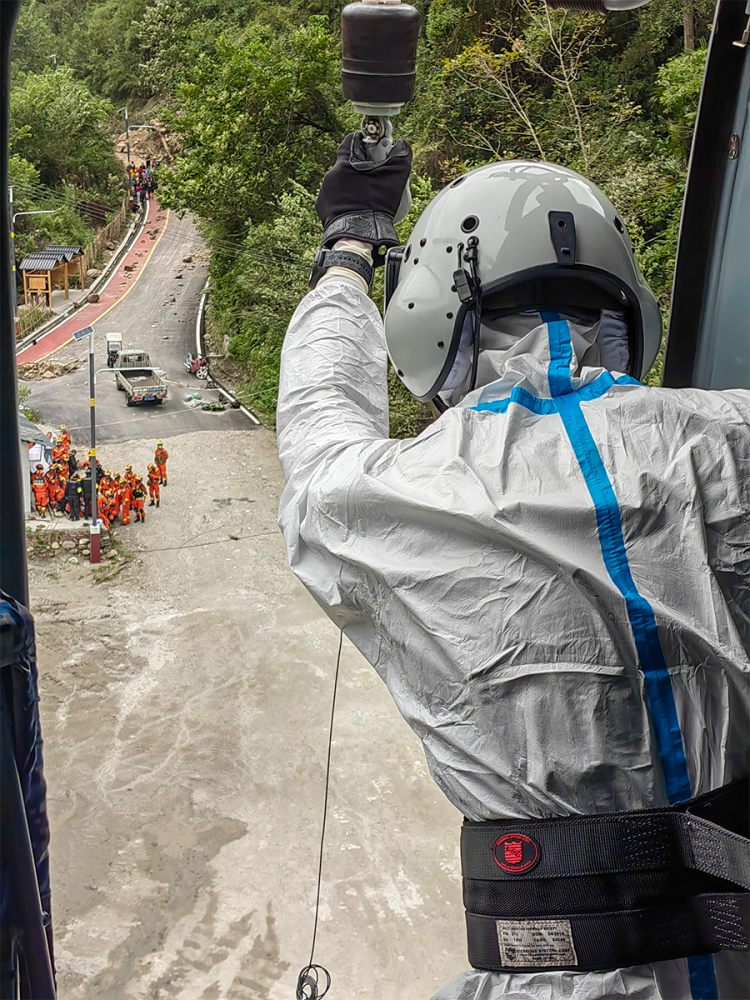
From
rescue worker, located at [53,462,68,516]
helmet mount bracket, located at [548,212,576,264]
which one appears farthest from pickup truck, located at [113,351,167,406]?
helmet mount bracket, located at [548,212,576,264]

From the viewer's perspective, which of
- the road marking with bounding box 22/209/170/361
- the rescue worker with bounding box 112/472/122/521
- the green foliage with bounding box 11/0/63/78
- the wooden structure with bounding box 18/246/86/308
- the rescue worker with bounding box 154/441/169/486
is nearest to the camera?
the rescue worker with bounding box 112/472/122/521

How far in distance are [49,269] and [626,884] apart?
735 inches

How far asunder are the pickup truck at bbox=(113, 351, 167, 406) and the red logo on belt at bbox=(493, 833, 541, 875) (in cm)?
1440

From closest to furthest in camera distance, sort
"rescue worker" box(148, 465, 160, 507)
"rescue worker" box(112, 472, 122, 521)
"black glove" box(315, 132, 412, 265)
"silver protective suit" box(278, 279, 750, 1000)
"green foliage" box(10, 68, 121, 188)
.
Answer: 1. "silver protective suit" box(278, 279, 750, 1000)
2. "black glove" box(315, 132, 412, 265)
3. "rescue worker" box(112, 472, 122, 521)
4. "rescue worker" box(148, 465, 160, 507)
5. "green foliage" box(10, 68, 121, 188)

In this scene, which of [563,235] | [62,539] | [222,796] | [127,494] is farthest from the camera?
[127,494]

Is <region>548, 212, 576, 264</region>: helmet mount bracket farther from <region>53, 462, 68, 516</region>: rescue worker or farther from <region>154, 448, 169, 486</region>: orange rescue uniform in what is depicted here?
→ <region>154, 448, 169, 486</region>: orange rescue uniform

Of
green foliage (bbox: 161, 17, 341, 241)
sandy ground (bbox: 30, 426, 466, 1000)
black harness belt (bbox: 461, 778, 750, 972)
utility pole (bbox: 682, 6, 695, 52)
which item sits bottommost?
sandy ground (bbox: 30, 426, 466, 1000)

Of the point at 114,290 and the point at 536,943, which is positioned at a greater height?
the point at 536,943

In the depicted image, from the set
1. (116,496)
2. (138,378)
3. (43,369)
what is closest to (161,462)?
(116,496)

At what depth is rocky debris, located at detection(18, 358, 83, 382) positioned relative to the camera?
49.3 ft

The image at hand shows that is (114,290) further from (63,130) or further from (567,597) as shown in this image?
(567,597)

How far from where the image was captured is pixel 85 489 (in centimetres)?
1099

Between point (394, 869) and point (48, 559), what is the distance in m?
6.06

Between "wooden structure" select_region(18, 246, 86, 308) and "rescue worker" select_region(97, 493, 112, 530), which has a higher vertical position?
"wooden structure" select_region(18, 246, 86, 308)
